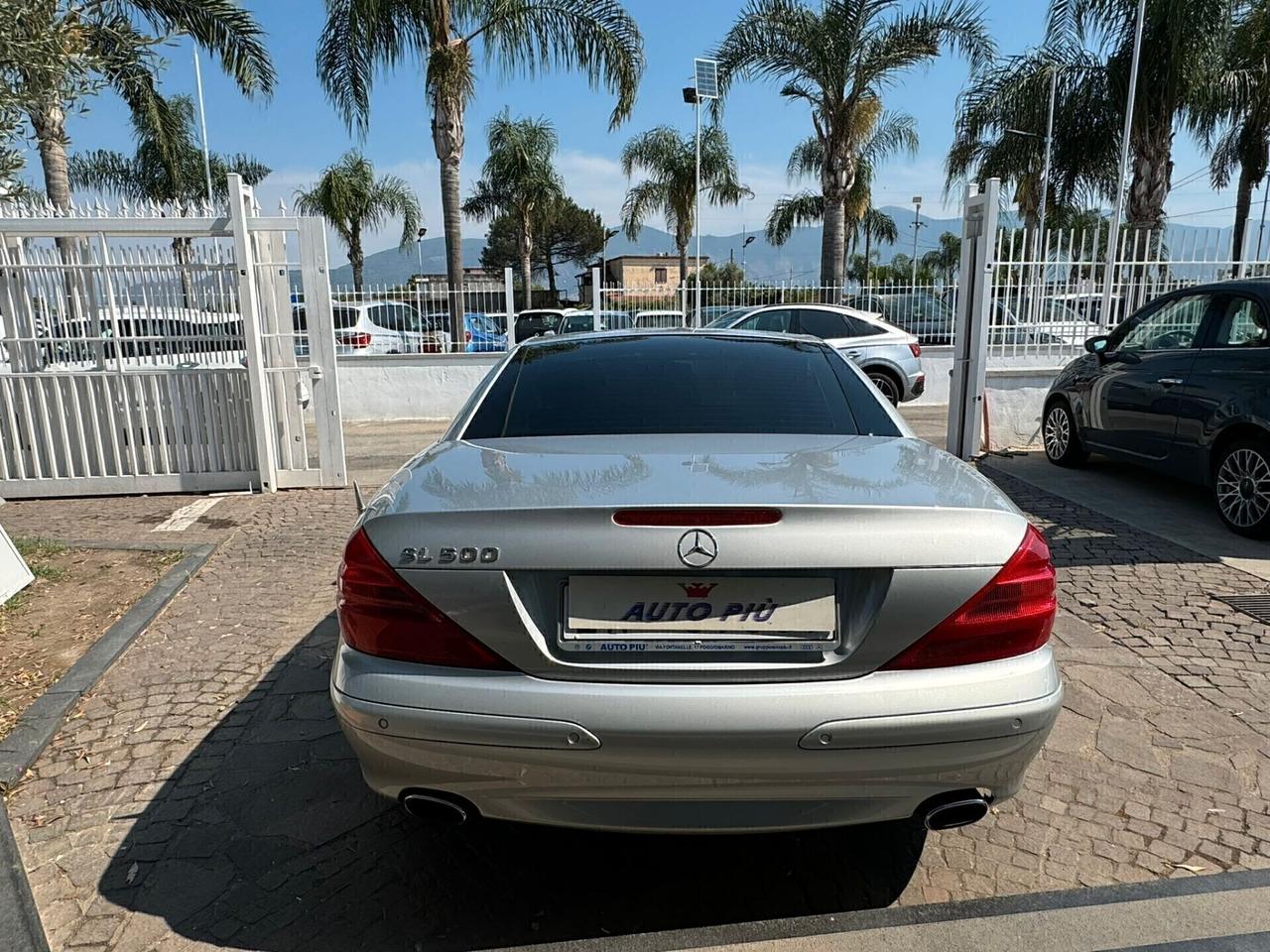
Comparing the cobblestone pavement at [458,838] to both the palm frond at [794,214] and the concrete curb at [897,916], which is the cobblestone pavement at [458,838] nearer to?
the concrete curb at [897,916]

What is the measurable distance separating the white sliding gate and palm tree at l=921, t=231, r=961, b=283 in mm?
61837

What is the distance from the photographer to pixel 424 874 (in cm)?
263

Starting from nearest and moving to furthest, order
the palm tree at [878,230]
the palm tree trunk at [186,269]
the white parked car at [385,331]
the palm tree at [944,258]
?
the palm tree trunk at [186,269] → the white parked car at [385,331] → the palm tree at [878,230] → the palm tree at [944,258]

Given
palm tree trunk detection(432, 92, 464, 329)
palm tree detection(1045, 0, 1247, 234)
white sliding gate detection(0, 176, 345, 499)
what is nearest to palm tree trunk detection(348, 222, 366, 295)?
palm tree trunk detection(432, 92, 464, 329)

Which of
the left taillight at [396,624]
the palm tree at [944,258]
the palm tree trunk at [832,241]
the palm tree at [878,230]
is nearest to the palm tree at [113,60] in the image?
the left taillight at [396,624]

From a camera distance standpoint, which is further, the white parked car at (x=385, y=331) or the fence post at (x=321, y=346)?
the white parked car at (x=385, y=331)

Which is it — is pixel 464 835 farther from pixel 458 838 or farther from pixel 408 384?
pixel 408 384

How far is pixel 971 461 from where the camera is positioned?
9.12 metres

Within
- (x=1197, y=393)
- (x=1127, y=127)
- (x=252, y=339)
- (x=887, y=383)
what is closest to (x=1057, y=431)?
(x=1197, y=393)

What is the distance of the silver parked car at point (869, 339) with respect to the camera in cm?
1205

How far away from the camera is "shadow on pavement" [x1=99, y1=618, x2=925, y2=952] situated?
2.42 metres

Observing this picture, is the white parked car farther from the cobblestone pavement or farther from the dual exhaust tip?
the dual exhaust tip

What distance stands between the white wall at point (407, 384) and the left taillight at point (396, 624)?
11.6m

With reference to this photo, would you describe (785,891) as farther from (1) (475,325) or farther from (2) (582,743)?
(1) (475,325)
